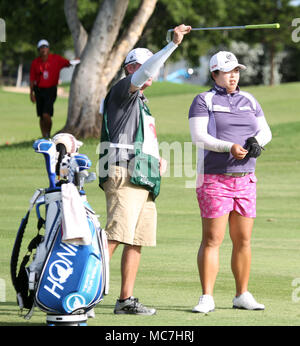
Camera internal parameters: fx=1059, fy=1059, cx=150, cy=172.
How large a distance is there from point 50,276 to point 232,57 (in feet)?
7.66

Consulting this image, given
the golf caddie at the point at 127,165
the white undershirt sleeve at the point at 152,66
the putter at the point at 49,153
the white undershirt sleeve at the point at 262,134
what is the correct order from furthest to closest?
the white undershirt sleeve at the point at 262,134, the golf caddie at the point at 127,165, the white undershirt sleeve at the point at 152,66, the putter at the point at 49,153

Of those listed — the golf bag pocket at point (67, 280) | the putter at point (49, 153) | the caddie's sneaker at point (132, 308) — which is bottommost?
the caddie's sneaker at point (132, 308)

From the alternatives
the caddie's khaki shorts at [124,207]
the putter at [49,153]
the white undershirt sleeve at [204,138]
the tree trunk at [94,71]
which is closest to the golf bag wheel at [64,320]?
the putter at [49,153]

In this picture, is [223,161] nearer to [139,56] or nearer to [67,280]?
[139,56]

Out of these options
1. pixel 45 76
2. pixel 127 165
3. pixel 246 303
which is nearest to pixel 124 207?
pixel 127 165

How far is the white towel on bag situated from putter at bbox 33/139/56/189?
9.7 inches

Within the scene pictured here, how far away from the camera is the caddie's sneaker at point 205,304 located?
7.35 metres

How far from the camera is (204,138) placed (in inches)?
295

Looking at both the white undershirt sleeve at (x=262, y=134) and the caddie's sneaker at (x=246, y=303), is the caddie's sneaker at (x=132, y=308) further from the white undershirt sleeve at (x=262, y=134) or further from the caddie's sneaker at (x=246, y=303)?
the white undershirt sleeve at (x=262, y=134)

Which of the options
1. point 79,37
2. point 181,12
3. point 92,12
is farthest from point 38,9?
point 79,37

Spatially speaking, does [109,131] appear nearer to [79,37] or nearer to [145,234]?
[145,234]

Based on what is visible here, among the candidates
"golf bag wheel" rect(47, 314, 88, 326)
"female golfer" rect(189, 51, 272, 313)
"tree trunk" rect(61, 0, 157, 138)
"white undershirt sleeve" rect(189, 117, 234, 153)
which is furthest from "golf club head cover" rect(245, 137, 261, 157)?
"tree trunk" rect(61, 0, 157, 138)

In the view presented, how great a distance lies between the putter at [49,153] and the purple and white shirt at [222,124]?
136 centimetres

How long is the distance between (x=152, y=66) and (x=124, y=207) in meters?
1.07
